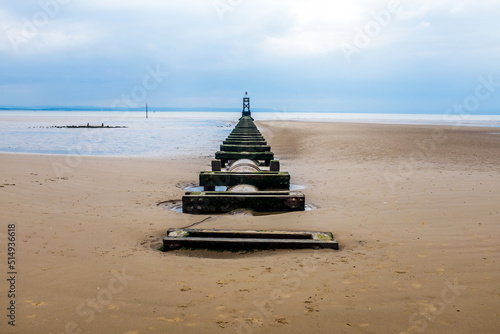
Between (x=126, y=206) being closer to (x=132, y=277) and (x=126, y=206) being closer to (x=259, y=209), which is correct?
(x=259, y=209)

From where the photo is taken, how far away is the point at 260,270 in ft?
14.7

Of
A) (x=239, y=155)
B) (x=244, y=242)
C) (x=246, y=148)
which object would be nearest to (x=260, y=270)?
(x=244, y=242)

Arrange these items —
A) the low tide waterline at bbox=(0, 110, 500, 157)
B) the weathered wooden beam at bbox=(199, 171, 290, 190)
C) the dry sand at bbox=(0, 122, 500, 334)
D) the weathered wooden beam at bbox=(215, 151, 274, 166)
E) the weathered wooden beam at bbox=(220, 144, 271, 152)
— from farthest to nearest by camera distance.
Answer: the low tide waterline at bbox=(0, 110, 500, 157)
the weathered wooden beam at bbox=(220, 144, 271, 152)
the weathered wooden beam at bbox=(215, 151, 274, 166)
the weathered wooden beam at bbox=(199, 171, 290, 190)
the dry sand at bbox=(0, 122, 500, 334)

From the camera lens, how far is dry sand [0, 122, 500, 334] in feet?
11.1

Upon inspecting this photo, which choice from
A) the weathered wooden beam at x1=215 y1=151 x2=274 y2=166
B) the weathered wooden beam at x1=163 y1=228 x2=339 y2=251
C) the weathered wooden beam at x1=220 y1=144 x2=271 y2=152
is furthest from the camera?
the weathered wooden beam at x1=220 y1=144 x2=271 y2=152

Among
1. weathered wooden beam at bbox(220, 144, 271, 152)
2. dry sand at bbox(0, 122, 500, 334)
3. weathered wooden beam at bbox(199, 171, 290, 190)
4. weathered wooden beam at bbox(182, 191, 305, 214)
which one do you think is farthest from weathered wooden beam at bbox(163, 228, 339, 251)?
weathered wooden beam at bbox(220, 144, 271, 152)

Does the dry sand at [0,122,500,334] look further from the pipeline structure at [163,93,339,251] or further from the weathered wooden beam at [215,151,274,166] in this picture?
the weathered wooden beam at [215,151,274,166]

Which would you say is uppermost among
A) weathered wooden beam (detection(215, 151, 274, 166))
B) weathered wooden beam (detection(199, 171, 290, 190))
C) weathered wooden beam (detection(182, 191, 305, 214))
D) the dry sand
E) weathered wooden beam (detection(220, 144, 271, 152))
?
weathered wooden beam (detection(220, 144, 271, 152))

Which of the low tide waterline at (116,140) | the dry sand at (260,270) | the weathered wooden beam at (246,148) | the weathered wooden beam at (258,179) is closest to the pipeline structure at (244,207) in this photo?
the weathered wooden beam at (258,179)

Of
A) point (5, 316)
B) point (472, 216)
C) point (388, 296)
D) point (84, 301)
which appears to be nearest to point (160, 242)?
point (84, 301)

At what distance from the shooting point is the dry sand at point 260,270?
11.1 feet

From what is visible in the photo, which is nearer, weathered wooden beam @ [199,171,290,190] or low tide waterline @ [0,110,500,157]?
weathered wooden beam @ [199,171,290,190]

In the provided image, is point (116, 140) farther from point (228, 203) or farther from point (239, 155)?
point (228, 203)

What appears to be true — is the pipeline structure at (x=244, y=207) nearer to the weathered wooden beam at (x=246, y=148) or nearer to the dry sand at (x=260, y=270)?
the dry sand at (x=260, y=270)
